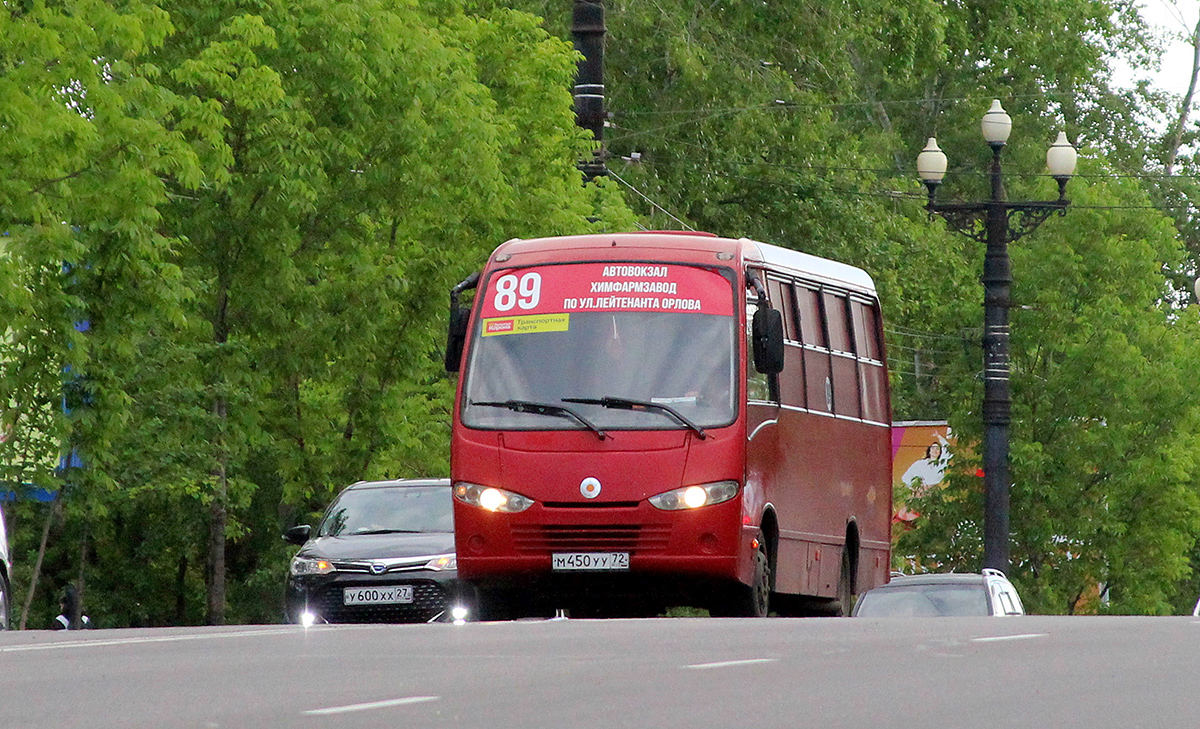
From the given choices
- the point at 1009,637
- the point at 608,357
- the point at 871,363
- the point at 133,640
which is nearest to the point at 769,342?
the point at 608,357

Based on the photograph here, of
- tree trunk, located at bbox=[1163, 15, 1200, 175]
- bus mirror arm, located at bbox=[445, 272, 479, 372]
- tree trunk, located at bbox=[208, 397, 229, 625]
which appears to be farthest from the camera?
tree trunk, located at bbox=[1163, 15, 1200, 175]

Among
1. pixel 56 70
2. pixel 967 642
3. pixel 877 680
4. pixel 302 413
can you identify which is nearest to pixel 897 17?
pixel 302 413

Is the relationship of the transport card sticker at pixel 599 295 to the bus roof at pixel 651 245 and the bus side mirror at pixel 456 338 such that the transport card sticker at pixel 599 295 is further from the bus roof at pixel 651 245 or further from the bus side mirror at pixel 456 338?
the bus side mirror at pixel 456 338

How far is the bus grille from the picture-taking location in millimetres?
18203

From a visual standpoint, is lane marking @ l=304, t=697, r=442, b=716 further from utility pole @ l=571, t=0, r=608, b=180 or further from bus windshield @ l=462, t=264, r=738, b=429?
utility pole @ l=571, t=0, r=608, b=180

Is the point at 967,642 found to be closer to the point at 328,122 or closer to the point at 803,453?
the point at 803,453

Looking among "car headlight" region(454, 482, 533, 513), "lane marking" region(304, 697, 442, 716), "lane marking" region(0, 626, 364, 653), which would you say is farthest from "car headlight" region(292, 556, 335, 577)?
"lane marking" region(304, 697, 442, 716)

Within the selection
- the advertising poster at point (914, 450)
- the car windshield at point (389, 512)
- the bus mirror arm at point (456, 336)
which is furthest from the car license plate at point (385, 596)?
the advertising poster at point (914, 450)

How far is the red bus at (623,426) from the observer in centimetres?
1817

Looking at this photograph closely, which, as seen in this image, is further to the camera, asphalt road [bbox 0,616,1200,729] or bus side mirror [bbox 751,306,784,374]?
bus side mirror [bbox 751,306,784,374]

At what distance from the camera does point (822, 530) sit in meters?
21.3

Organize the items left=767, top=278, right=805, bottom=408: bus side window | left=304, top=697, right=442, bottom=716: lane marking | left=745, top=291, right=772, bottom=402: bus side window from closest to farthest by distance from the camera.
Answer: left=304, top=697, right=442, bottom=716: lane marking
left=745, top=291, right=772, bottom=402: bus side window
left=767, top=278, right=805, bottom=408: bus side window

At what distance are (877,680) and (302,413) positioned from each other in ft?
60.9

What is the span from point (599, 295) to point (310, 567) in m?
4.77
